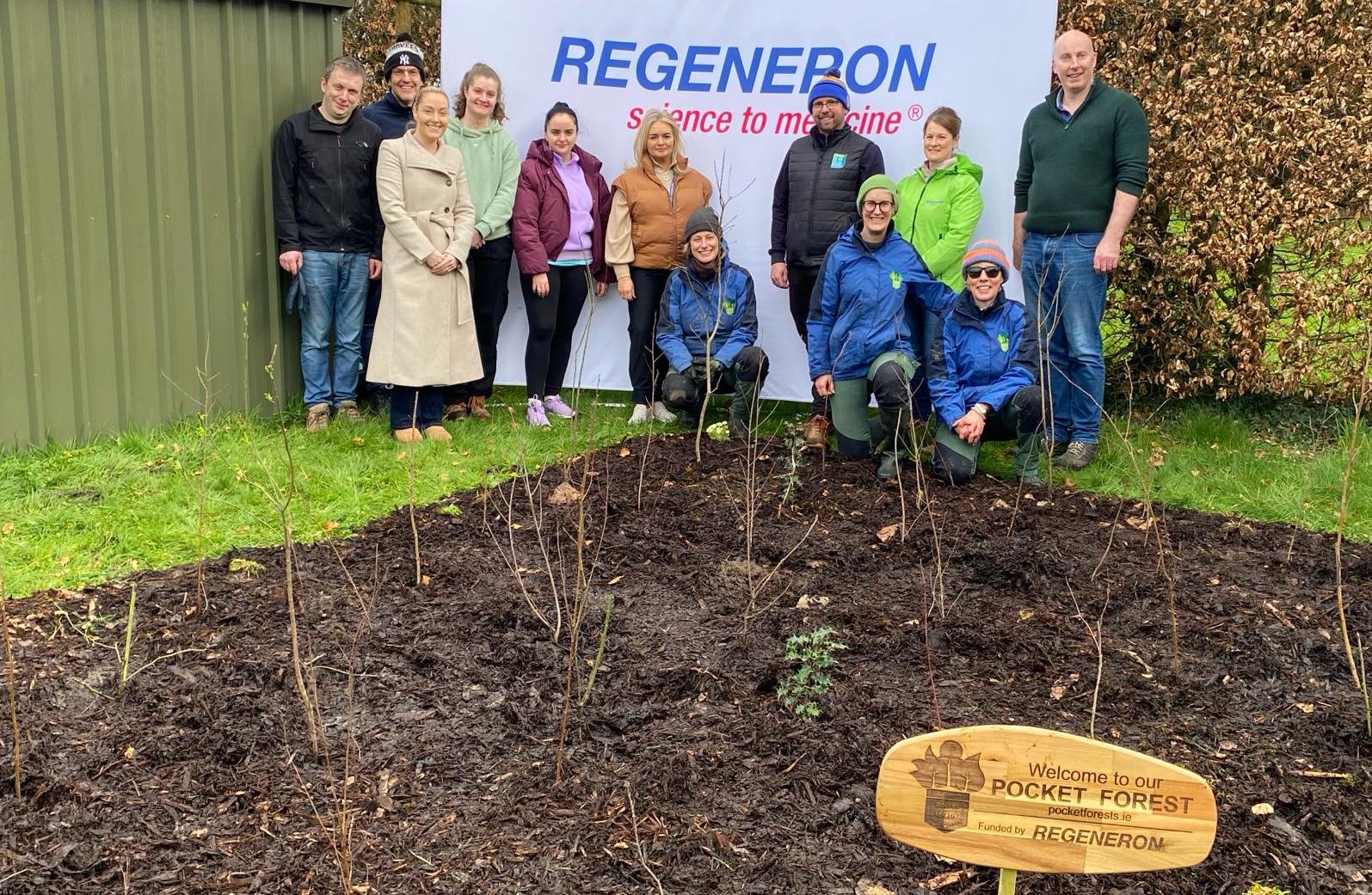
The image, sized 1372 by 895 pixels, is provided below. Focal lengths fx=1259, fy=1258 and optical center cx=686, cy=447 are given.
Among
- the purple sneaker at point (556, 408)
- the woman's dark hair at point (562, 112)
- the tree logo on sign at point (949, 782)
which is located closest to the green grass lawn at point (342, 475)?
the purple sneaker at point (556, 408)

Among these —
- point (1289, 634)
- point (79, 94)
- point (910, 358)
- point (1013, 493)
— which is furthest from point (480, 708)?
point (79, 94)

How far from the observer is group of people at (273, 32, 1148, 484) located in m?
6.22

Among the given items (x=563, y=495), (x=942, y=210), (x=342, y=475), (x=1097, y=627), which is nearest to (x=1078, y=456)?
(x=942, y=210)

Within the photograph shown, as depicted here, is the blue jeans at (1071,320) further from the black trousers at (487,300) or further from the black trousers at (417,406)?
the black trousers at (417,406)

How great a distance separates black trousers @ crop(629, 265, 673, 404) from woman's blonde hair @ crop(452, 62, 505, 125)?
116cm

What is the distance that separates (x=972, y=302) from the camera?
6008 millimetres

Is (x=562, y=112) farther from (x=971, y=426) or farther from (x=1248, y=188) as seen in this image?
(x=1248, y=188)

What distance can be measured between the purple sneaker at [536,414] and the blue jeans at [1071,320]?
8.95ft

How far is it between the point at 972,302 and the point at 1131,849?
163 inches

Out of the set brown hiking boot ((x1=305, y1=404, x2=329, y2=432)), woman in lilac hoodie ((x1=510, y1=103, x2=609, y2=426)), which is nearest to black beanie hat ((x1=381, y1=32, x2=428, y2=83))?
woman in lilac hoodie ((x1=510, y1=103, x2=609, y2=426))

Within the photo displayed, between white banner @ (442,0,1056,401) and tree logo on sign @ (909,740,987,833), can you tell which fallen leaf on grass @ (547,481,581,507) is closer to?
white banner @ (442,0,1056,401)

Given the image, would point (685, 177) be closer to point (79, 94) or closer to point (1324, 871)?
point (79, 94)

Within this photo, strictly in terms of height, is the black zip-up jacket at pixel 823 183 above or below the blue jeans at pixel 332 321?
above

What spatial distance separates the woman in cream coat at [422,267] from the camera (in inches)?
260
